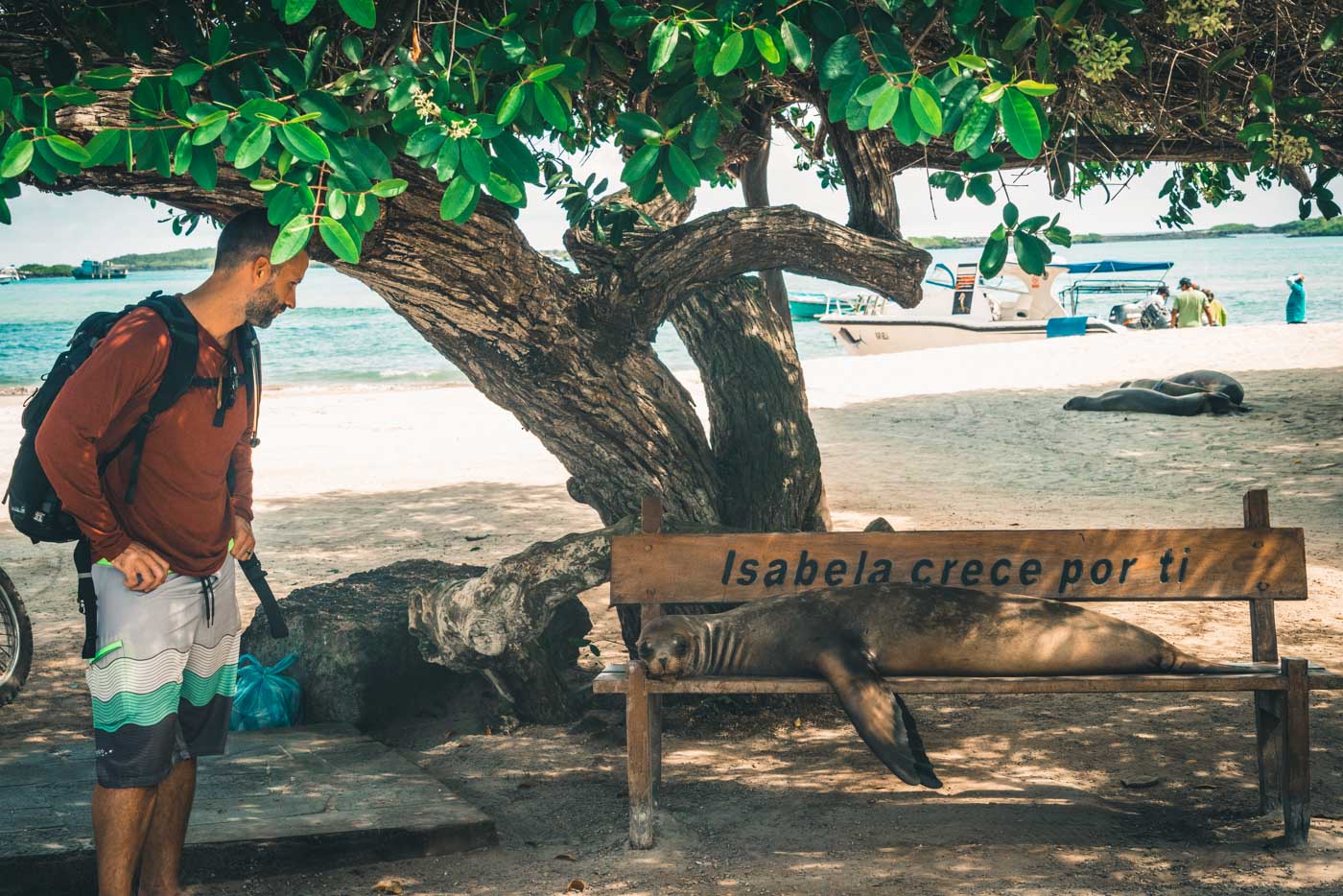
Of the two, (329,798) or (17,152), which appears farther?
(329,798)

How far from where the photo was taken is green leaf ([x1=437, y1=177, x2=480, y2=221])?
3.24 m

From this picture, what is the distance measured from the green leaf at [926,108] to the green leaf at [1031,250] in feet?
3.30

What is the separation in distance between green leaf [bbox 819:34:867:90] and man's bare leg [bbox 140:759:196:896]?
2747 mm

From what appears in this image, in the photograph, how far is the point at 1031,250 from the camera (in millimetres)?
4070

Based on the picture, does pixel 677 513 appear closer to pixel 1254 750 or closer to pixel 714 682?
pixel 714 682

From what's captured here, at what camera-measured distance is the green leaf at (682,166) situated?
3.75 meters

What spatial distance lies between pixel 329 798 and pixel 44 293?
119127mm

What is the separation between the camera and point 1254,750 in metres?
5.25

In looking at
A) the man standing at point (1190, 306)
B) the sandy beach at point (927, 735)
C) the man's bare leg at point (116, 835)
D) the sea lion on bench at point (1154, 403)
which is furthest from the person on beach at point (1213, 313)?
the man's bare leg at point (116, 835)

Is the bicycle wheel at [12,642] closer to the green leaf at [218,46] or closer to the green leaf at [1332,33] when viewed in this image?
the green leaf at [218,46]

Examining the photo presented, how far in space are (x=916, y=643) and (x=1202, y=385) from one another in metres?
13.7

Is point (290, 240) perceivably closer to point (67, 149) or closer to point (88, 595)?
point (67, 149)

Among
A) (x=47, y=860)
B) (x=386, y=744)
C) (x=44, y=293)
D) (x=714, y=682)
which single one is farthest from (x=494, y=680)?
(x=44, y=293)

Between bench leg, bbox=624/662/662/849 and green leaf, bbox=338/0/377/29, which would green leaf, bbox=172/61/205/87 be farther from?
bench leg, bbox=624/662/662/849
